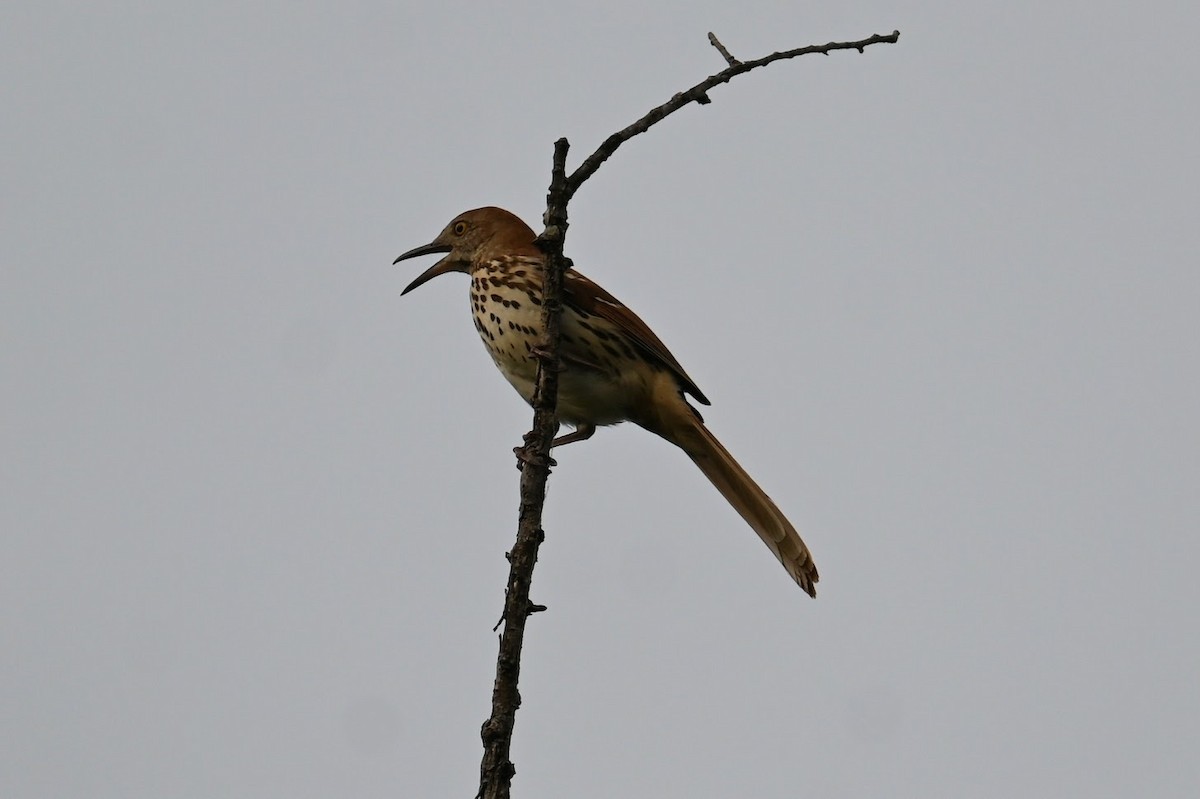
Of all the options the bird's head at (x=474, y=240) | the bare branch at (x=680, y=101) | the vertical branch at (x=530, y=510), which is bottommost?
the vertical branch at (x=530, y=510)

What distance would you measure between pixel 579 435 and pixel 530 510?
207 cm

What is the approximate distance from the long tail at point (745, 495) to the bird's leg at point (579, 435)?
1.13 ft

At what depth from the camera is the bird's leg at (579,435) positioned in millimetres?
5879

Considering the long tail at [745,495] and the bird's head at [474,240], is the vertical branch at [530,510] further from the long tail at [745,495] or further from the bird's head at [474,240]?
the bird's head at [474,240]

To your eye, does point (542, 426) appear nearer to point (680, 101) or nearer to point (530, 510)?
point (530, 510)

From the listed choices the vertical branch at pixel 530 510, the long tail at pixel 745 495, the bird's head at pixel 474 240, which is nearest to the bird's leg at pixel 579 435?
the long tail at pixel 745 495

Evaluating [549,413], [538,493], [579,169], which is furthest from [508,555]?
[579,169]

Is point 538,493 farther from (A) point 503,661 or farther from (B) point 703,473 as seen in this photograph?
(B) point 703,473

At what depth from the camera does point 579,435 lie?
590cm

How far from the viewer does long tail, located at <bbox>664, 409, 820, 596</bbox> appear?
5.43 metres

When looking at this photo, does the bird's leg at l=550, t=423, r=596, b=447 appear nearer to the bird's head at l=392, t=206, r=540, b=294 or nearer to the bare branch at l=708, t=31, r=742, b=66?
the bird's head at l=392, t=206, r=540, b=294

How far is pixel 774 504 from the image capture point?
5.57 m

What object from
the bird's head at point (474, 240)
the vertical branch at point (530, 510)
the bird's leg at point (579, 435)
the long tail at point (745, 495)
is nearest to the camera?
the vertical branch at point (530, 510)

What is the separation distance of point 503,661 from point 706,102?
1600mm
